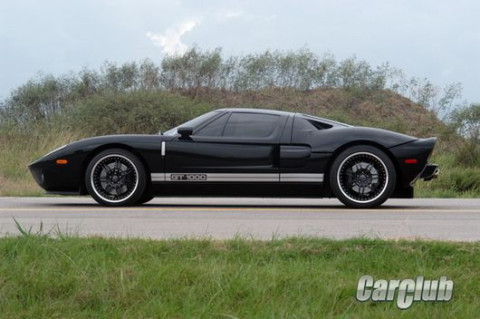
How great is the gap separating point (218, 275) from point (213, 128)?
16.9ft

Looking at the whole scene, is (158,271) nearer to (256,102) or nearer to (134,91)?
(134,91)

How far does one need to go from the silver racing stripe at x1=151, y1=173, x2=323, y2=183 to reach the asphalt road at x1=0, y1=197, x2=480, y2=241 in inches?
14.0

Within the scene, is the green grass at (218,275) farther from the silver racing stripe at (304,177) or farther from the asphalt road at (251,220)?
the silver racing stripe at (304,177)

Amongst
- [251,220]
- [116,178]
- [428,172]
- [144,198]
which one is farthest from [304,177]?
[116,178]

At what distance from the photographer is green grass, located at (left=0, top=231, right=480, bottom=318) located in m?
3.93

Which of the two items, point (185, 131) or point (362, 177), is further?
point (185, 131)

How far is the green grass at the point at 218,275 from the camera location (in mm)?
3930

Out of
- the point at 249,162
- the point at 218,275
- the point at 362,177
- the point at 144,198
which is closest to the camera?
the point at 218,275

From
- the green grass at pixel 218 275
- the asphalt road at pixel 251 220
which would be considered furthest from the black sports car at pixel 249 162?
the green grass at pixel 218 275

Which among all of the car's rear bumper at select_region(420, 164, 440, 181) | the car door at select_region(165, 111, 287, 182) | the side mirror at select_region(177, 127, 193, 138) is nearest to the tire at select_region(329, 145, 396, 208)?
the car's rear bumper at select_region(420, 164, 440, 181)

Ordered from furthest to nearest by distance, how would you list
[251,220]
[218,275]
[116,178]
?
[116,178], [251,220], [218,275]

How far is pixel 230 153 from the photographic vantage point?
9148mm

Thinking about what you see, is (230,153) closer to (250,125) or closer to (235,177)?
(235,177)

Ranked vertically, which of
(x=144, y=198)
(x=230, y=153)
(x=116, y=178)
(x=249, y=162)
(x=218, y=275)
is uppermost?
(x=230, y=153)
